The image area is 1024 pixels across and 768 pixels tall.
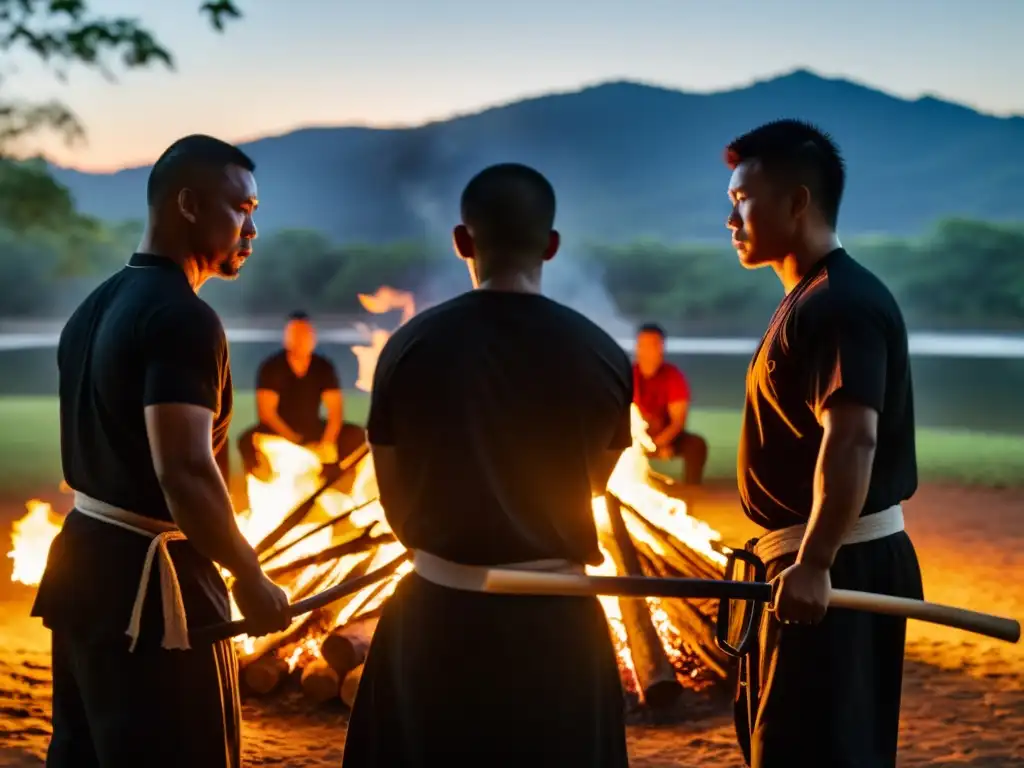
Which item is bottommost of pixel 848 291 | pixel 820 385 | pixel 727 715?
pixel 727 715

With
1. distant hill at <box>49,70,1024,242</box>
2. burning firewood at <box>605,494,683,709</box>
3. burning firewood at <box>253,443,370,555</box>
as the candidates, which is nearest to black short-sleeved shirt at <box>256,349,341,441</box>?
burning firewood at <box>253,443,370,555</box>

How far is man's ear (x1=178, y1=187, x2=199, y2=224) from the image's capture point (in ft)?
8.25

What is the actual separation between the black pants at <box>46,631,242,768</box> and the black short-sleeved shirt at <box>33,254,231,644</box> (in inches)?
2.2

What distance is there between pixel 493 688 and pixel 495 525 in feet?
1.11

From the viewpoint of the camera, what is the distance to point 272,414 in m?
7.75

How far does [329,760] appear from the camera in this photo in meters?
3.97

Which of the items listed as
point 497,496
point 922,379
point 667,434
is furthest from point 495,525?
point 922,379

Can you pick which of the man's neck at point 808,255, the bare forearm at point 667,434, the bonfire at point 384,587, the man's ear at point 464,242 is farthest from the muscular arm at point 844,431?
the bare forearm at point 667,434

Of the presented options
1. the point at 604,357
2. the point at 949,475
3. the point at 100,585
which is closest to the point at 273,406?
the point at 100,585

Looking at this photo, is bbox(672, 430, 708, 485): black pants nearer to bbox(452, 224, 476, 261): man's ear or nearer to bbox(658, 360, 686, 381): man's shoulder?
bbox(658, 360, 686, 381): man's shoulder

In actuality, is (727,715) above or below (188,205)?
below

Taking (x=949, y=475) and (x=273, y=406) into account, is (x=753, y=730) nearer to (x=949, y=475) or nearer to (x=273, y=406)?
(x=273, y=406)

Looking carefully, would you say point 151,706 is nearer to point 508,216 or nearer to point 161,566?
point 161,566

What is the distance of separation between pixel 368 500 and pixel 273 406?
10.4ft
